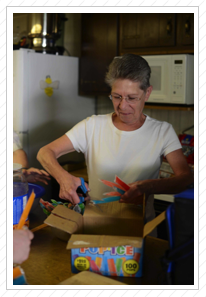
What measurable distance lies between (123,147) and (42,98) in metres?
1.36

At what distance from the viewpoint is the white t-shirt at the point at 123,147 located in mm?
1477

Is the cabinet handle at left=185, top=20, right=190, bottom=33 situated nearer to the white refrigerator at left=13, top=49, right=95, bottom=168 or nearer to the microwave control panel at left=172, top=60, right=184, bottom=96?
the microwave control panel at left=172, top=60, right=184, bottom=96

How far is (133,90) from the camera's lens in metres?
1.36

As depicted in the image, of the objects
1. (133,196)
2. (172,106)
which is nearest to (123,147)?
(133,196)

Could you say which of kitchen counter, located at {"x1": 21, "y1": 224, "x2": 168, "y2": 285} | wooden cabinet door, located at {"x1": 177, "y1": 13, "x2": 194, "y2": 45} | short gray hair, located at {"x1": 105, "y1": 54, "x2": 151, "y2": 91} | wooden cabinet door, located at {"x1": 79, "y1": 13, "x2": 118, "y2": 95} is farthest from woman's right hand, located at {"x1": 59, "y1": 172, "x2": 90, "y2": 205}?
wooden cabinet door, located at {"x1": 79, "y1": 13, "x2": 118, "y2": 95}

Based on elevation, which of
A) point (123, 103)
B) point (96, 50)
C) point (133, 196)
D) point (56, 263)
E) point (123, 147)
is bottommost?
point (56, 263)

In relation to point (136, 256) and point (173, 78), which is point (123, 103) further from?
point (173, 78)

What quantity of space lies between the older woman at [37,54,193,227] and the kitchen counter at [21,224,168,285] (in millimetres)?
272

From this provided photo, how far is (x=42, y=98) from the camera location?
2.66 meters

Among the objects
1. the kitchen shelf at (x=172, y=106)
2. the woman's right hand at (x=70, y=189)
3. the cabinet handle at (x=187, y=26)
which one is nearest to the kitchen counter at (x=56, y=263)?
the woman's right hand at (x=70, y=189)

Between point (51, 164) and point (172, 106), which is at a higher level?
point (172, 106)

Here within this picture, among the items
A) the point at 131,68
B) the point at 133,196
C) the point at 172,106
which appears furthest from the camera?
the point at 172,106

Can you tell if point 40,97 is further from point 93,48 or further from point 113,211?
point 113,211

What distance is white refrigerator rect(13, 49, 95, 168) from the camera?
253 centimetres
